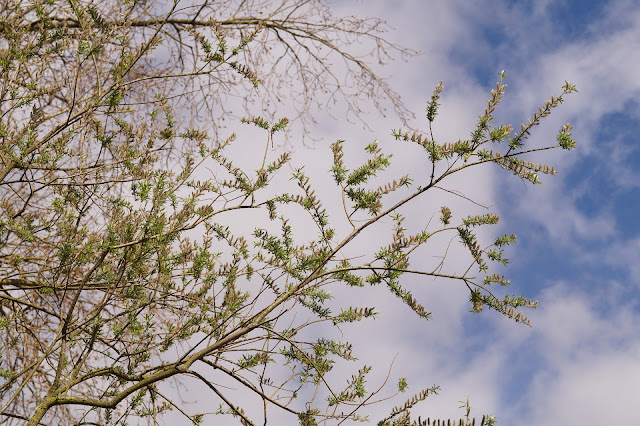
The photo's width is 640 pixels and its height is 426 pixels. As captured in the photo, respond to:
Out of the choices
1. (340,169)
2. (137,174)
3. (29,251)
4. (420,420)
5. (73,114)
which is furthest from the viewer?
(29,251)

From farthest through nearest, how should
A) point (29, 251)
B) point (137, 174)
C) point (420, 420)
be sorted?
1. point (29, 251)
2. point (137, 174)
3. point (420, 420)

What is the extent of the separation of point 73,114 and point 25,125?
302 mm

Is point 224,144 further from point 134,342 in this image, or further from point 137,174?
point 134,342

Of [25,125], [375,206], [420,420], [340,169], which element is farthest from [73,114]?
[420,420]

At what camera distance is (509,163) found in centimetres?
300

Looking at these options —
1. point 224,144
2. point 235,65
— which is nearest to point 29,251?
point 224,144

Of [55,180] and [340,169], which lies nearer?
[340,169]

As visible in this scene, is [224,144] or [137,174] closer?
[137,174]

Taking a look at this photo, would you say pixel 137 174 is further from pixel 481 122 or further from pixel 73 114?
pixel 481 122

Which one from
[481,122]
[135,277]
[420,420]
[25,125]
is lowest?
[420,420]

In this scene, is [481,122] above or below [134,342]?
above

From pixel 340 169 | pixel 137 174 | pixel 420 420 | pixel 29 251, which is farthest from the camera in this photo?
pixel 29 251

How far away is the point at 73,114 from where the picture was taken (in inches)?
143

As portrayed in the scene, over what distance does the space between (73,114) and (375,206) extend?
6.46 feet
